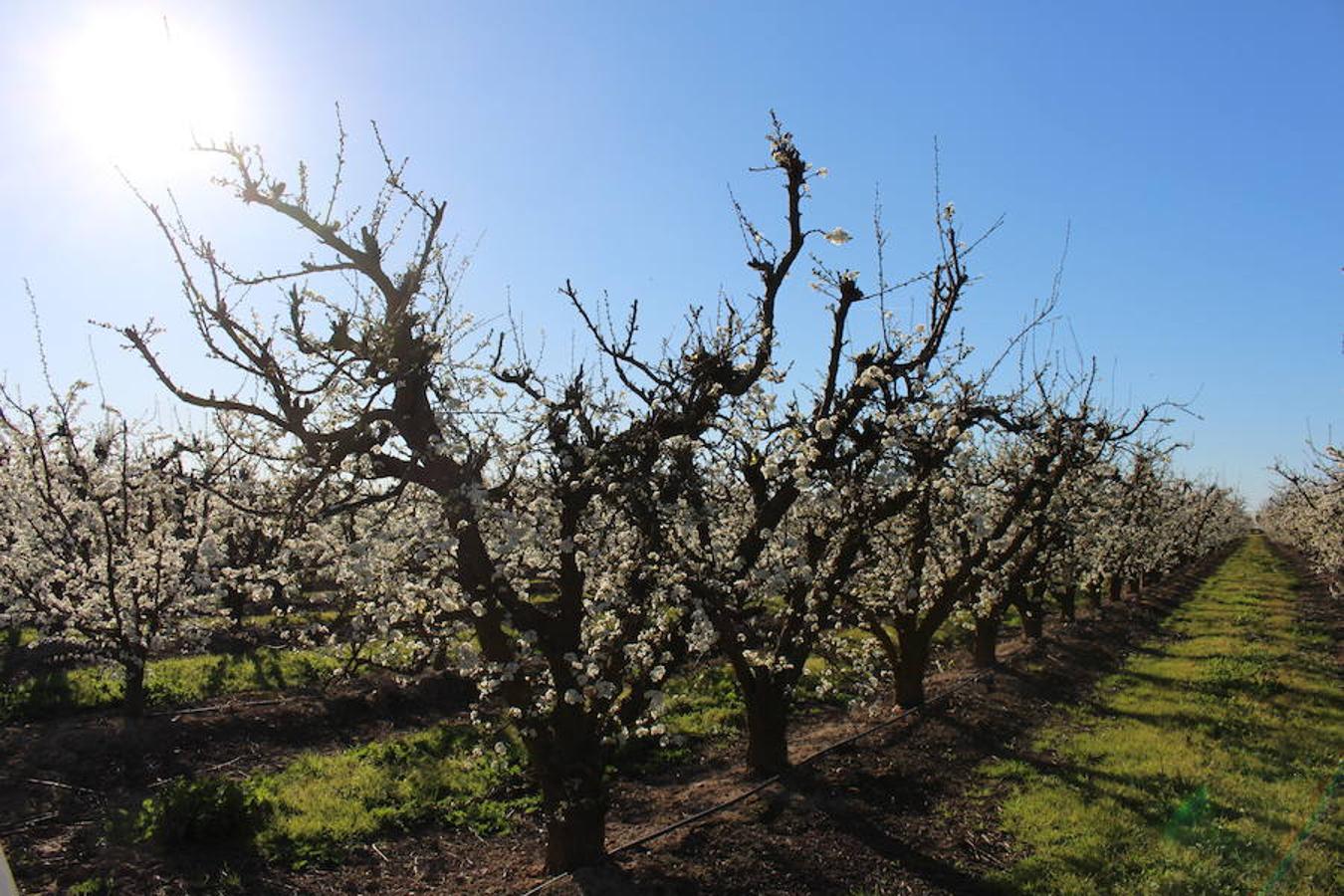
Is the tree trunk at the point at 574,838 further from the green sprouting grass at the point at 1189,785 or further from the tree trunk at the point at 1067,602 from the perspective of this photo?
the tree trunk at the point at 1067,602

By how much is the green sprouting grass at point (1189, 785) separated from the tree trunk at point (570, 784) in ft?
16.2

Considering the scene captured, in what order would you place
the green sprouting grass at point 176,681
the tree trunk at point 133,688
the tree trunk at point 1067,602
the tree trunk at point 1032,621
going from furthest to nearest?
the tree trunk at point 1067,602 → the tree trunk at point 1032,621 → the green sprouting grass at point 176,681 → the tree trunk at point 133,688

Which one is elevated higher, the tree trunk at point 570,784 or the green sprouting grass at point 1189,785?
the tree trunk at point 570,784

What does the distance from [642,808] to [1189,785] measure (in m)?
8.39

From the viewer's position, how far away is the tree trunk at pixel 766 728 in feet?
42.6

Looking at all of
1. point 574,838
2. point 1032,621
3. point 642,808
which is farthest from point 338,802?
point 1032,621

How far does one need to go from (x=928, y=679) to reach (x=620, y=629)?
44.1 feet

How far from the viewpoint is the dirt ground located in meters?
9.98

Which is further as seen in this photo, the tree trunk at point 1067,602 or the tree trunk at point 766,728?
the tree trunk at point 1067,602

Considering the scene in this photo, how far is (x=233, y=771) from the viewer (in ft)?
45.6

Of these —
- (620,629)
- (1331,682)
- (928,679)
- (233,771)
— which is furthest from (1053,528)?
(233,771)

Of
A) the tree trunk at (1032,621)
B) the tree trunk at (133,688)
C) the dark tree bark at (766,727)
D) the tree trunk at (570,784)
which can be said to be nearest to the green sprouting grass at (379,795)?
the tree trunk at (570,784)

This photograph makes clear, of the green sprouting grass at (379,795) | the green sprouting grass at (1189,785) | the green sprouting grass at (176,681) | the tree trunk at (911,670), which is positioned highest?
the green sprouting grass at (176,681)

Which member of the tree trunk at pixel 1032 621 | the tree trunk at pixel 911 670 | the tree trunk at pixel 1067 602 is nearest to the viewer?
the tree trunk at pixel 911 670
